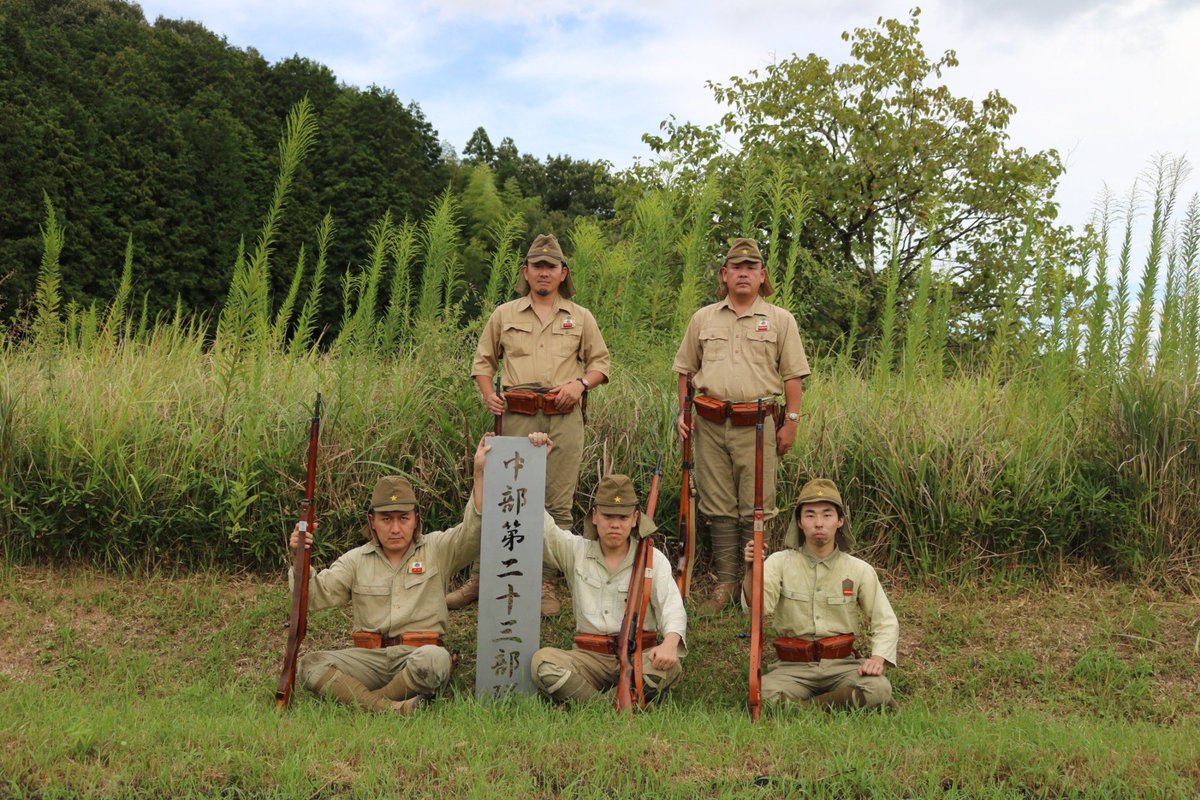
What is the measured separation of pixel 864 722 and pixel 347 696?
7.55 feet

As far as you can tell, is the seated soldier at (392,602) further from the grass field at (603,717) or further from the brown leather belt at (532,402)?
the brown leather belt at (532,402)

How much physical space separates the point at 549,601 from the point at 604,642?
1170mm

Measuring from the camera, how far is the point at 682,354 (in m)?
6.49

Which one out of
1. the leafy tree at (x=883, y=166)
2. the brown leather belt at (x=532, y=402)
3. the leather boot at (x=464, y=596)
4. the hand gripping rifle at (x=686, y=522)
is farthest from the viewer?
the leafy tree at (x=883, y=166)

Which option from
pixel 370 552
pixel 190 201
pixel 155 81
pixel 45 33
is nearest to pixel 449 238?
pixel 370 552

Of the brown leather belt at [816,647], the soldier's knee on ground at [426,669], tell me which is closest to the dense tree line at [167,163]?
the soldier's knee on ground at [426,669]

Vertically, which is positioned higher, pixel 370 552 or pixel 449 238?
pixel 449 238

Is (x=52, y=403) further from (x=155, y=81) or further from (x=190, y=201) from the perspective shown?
(x=155, y=81)

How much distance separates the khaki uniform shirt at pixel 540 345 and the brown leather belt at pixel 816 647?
71.6 inches

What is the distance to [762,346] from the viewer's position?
20.4ft

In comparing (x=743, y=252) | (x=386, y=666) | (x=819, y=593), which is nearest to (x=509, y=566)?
(x=386, y=666)

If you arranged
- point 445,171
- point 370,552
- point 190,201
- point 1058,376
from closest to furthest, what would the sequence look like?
point 370,552 < point 1058,376 < point 190,201 < point 445,171

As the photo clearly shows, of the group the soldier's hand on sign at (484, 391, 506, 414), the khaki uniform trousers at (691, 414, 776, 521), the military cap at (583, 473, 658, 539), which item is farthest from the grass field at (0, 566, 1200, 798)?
the soldier's hand on sign at (484, 391, 506, 414)

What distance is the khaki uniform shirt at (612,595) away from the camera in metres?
5.29
